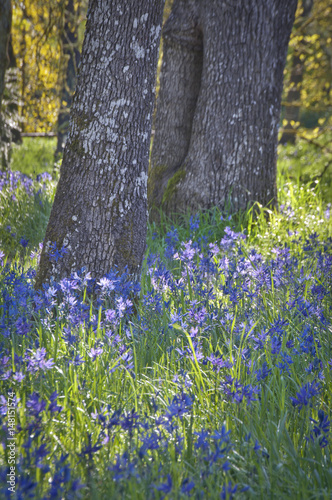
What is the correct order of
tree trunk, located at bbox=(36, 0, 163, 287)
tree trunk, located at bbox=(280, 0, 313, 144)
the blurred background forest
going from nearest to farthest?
1. tree trunk, located at bbox=(36, 0, 163, 287)
2. the blurred background forest
3. tree trunk, located at bbox=(280, 0, 313, 144)

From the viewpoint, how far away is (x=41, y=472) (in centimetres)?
142

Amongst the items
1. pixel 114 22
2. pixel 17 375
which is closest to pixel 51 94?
pixel 114 22

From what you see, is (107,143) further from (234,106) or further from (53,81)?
(53,81)

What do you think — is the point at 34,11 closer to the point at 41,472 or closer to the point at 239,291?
the point at 239,291

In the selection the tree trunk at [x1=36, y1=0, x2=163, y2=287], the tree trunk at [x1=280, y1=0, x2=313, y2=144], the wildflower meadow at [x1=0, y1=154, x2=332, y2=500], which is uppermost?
the tree trunk at [x1=280, y1=0, x2=313, y2=144]

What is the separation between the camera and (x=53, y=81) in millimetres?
6477

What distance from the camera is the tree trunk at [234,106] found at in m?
4.22

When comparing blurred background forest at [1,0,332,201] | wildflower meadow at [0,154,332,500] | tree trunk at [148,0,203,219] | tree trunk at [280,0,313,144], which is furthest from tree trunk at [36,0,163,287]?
tree trunk at [280,0,313,144]

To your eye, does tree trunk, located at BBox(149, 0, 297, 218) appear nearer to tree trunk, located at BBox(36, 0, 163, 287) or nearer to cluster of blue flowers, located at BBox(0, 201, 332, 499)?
cluster of blue flowers, located at BBox(0, 201, 332, 499)

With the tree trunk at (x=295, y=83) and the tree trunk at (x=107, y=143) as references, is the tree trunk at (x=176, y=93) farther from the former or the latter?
the tree trunk at (x=295, y=83)

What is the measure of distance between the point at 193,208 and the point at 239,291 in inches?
71.0

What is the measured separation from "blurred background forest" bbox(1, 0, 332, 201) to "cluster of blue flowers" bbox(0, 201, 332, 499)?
329cm

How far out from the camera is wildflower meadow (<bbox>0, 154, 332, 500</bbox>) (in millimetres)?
1449

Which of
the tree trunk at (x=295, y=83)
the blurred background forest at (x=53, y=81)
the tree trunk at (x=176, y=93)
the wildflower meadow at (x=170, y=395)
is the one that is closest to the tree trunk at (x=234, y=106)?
the tree trunk at (x=176, y=93)
